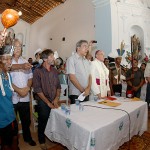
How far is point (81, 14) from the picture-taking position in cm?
788

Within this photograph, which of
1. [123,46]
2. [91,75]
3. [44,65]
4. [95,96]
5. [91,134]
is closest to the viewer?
[91,134]

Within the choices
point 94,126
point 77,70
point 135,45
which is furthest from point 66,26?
point 94,126

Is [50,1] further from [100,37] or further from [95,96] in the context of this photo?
[95,96]

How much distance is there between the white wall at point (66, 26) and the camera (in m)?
7.39

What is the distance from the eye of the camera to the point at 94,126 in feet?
5.96

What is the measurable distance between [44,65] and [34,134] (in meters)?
1.42

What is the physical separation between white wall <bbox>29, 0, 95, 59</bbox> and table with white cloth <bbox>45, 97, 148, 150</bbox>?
494cm

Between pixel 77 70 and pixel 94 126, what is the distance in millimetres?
1256

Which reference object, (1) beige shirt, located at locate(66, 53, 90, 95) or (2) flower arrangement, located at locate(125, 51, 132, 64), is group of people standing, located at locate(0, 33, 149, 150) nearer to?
(1) beige shirt, located at locate(66, 53, 90, 95)

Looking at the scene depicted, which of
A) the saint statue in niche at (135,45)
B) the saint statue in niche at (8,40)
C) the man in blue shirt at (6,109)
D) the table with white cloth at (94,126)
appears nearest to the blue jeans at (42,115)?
the table with white cloth at (94,126)

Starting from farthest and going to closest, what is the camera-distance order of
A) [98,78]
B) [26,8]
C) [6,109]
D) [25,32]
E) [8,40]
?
[25,32]
[26,8]
[98,78]
[6,109]
[8,40]

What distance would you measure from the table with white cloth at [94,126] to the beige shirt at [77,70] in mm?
404

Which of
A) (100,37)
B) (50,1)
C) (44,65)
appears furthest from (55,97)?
(50,1)

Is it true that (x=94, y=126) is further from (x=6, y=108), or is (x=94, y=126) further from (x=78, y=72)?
(x=78, y=72)
